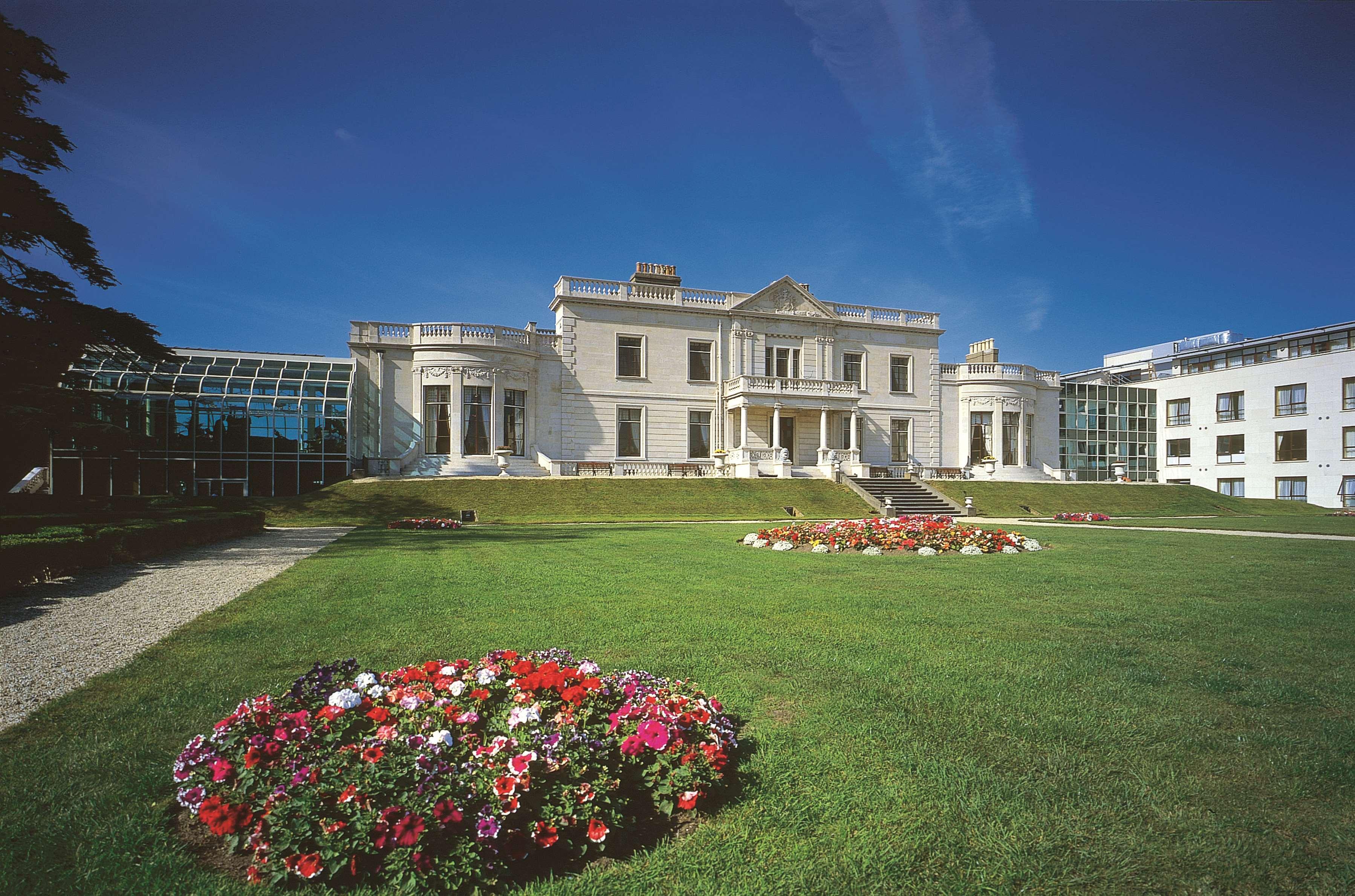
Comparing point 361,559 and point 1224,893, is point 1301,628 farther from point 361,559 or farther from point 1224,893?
point 361,559

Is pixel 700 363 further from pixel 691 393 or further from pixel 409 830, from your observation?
pixel 409 830

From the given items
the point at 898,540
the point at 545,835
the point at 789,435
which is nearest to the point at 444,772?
the point at 545,835

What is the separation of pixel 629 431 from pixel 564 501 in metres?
11.3

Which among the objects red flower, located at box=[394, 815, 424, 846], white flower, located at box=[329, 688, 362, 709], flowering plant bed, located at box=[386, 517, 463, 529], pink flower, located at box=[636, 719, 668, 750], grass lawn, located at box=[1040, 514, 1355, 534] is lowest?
grass lawn, located at box=[1040, 514, 1355, 534]

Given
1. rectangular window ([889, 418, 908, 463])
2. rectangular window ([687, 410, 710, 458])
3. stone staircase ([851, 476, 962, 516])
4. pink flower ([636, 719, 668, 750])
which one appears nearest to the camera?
pink flower ([636, 719, 668, 750])

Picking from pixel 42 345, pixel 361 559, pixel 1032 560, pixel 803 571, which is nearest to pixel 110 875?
pixel 803 571

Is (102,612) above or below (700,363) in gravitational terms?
below

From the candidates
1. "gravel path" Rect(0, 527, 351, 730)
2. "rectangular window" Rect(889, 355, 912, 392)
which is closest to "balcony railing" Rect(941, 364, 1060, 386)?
"rectangular window" Rect(889, 355, 912, 392)

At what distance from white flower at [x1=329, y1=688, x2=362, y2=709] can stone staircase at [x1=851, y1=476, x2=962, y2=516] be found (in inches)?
992

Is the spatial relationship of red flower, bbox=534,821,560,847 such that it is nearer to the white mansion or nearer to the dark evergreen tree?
the dark evergreen tree

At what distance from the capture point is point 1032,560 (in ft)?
42.3

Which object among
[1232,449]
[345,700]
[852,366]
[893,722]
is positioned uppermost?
[852,366]

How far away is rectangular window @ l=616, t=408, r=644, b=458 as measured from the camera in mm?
38875

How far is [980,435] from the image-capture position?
44.8 m
